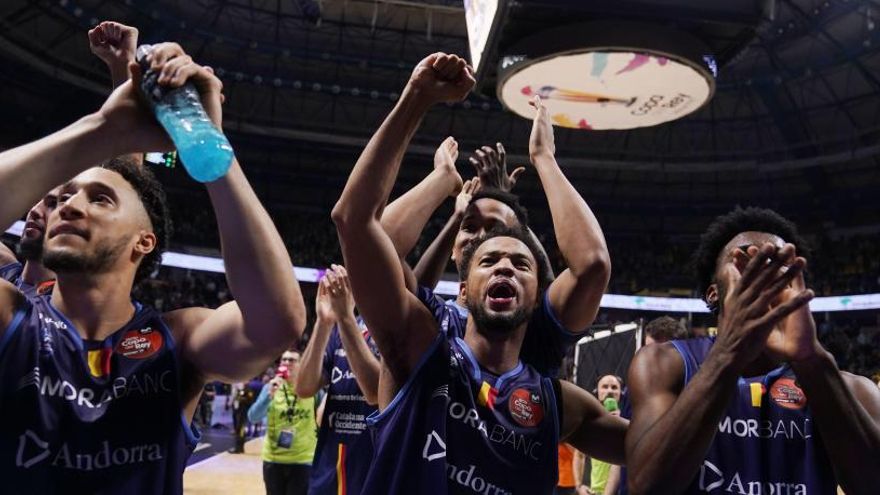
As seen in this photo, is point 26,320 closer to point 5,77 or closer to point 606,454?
point 606,454

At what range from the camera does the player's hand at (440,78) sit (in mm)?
2225

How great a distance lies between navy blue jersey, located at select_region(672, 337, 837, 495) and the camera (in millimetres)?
2182

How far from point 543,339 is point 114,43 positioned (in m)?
1.80

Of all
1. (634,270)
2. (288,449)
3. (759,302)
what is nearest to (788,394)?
(759,302)

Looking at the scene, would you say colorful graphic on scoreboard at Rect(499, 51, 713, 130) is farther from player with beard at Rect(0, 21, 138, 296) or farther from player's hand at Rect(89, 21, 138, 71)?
player's hand at Rect(89, 21, 138, 71)

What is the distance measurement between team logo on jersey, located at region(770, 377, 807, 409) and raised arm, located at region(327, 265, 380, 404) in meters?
1.53

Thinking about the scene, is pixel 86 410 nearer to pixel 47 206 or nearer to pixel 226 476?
pixel 47 206

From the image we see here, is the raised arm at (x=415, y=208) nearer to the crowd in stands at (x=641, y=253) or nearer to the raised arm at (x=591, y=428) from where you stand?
the raised arm at (x=591, y=428)

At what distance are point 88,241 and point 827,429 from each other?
2.06 metres

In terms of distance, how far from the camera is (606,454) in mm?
2615

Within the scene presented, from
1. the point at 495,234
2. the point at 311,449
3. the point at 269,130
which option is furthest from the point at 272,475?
the point at 269,130

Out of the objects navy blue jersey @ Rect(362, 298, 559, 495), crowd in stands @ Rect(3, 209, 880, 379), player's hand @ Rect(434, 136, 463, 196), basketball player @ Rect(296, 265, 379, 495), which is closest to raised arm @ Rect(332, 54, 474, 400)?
navy blue jersey @ Rect(362, 298, 559, 495)

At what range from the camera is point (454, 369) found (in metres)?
2.44

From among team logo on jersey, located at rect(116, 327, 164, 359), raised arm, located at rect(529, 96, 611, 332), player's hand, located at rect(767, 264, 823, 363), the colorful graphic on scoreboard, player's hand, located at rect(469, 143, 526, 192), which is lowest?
team logo on jersey, located at rect(116, 327, 164, 359)
